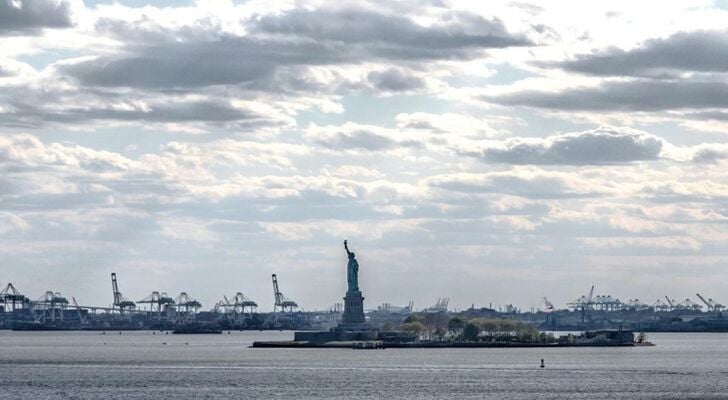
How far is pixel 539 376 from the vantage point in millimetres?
130625

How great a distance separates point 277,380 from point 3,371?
109 ft

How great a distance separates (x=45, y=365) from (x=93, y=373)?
76.2ft

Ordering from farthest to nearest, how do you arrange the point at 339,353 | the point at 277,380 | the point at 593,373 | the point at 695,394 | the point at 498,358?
1. the point at 339,353
2. the point at 498,358
3. the point at 593,373
4. the point at 277,380
5. the point at 695,394

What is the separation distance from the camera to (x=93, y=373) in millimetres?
138875

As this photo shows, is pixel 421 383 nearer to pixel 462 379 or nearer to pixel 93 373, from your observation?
pixel 462 379

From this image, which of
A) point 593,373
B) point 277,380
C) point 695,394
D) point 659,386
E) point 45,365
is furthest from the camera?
point 45,365

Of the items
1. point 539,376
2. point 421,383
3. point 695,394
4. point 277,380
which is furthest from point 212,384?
point 695,394

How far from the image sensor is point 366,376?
129 metres

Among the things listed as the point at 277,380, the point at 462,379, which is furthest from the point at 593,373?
the point at 277,380

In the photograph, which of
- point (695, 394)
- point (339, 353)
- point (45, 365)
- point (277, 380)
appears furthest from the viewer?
point (339, 353)

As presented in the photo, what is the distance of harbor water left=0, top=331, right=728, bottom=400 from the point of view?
108 meters

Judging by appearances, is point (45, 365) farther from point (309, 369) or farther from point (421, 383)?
point (421, 383)

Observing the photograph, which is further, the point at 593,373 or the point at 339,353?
the point at 339,353

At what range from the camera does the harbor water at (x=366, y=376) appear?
10750cm
